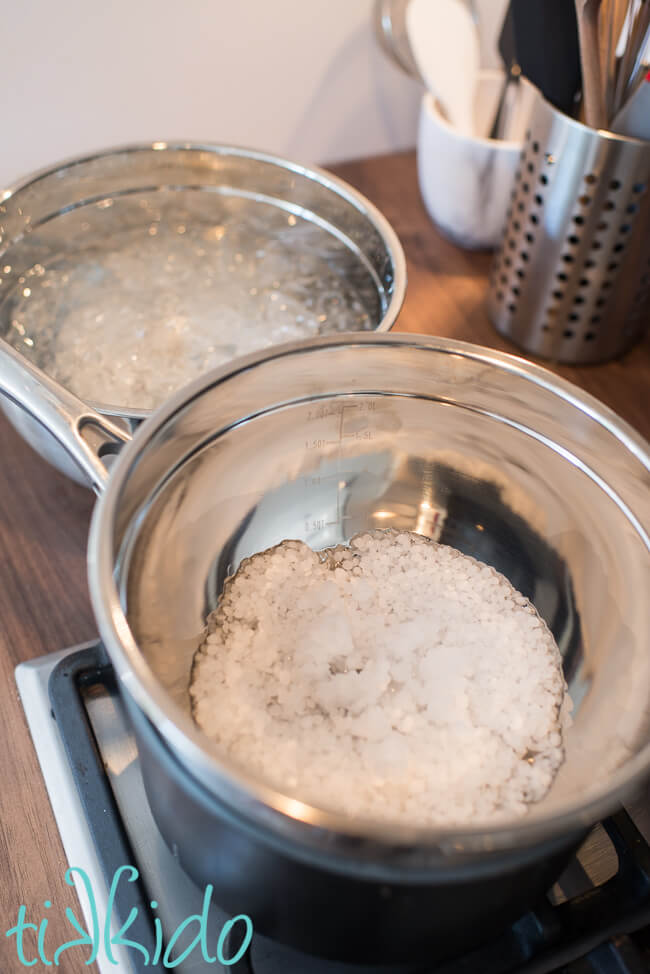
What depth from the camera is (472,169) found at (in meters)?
0.61

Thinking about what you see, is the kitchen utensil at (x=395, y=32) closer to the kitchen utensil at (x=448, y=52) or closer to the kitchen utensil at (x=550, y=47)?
the kitchen utensil at (x=448, y=52)

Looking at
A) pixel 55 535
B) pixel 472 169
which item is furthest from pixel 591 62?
pixel 55 535

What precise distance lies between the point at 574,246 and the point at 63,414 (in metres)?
0.35

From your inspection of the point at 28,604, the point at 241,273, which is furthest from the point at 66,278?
the point at 28,604

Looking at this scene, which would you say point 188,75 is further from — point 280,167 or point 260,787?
point 260,787

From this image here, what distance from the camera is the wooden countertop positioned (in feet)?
1.20

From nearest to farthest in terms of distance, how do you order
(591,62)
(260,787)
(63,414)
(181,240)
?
(260,787)
(63,414)
(591,62)
(181,240)

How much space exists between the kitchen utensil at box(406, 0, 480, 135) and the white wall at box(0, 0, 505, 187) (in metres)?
0.06

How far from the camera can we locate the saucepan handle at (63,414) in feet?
1.10

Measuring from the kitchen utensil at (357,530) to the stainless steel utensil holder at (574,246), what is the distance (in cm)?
21

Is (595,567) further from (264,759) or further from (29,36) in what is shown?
(29,36)

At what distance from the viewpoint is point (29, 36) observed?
57 centimetres

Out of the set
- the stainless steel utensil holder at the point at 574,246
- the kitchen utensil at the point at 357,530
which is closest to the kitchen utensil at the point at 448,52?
the stainless steel utensil holder at the point at 574,246

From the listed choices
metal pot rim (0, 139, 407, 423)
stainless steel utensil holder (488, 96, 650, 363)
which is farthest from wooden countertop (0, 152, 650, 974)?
metal pot rim (0, 139, 407, 423)
